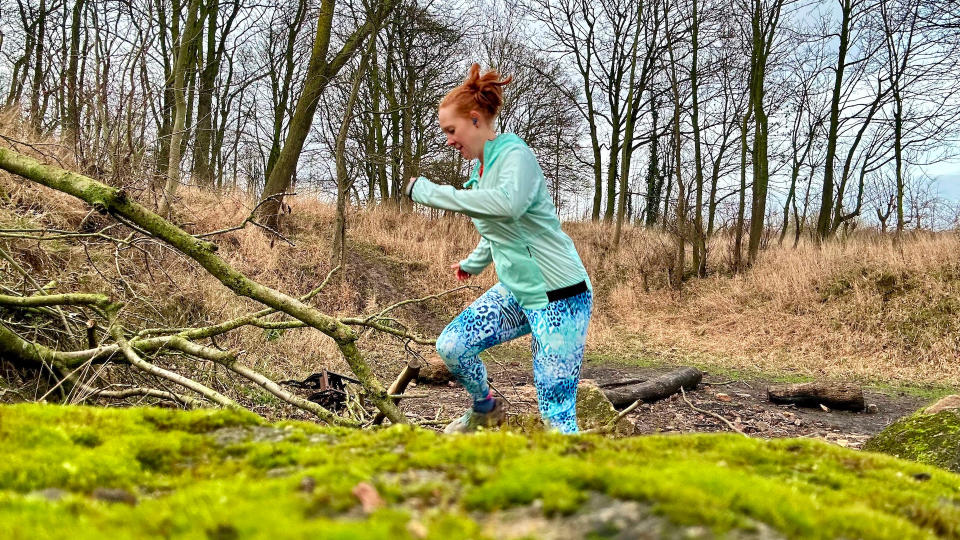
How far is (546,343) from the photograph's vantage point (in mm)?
3326

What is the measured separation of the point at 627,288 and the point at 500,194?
54.5 ft

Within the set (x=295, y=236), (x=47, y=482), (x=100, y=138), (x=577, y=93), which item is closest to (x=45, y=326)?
(x=47, y=482)

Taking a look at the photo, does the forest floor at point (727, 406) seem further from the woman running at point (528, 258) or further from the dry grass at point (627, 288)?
the woman running at point (528, 258)

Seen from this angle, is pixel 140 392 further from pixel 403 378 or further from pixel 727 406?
pixel 727 406

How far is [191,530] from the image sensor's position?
110 centimetres

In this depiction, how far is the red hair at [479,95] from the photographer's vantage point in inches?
132

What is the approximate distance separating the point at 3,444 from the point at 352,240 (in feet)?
58.5

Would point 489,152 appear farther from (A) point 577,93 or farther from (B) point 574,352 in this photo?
(A) point 577,93

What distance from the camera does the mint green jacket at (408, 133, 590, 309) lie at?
3.21 metres

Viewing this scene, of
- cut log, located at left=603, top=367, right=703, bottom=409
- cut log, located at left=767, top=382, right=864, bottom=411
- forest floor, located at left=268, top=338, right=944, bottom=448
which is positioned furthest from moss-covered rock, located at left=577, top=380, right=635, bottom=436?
cut log, located at left=767, top=382, right=864, bottom=411

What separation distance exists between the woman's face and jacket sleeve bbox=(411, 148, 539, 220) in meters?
0.28

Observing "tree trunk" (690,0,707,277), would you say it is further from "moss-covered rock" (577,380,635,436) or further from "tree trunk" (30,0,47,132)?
"tree trunk" (30,0,47,132)

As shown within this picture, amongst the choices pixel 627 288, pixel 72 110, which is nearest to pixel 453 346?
pixel 72 110

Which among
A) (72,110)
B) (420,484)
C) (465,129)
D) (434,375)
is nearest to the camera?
(420,484)
